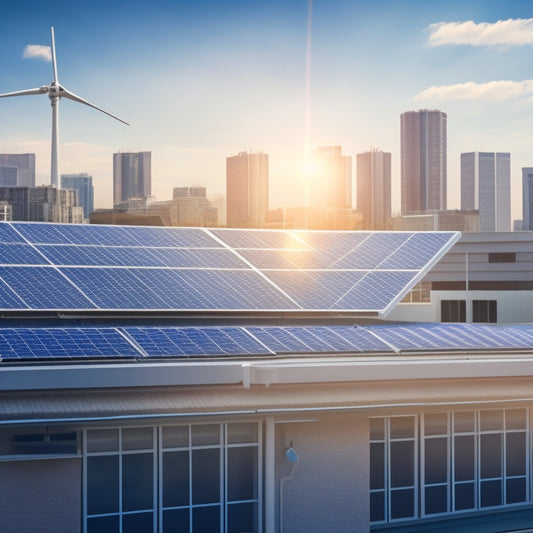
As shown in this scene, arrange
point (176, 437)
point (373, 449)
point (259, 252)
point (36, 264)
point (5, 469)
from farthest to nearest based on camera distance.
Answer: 1. point (259, 252)
2. point (36, 264)
3. point (373, 449)
4. point (176, 437)
5. point (5, 469)

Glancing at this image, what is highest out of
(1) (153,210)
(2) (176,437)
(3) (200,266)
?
(1) (153,210)

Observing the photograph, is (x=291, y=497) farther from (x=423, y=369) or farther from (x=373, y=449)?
(x=423, y=369)

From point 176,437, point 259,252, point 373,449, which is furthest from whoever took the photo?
point 259,252

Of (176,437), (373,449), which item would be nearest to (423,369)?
(373,449)

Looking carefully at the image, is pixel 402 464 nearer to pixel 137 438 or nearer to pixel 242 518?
pixel 242 518

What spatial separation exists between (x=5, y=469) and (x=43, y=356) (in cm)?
240

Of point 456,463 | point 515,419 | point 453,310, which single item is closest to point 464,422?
point 456,463

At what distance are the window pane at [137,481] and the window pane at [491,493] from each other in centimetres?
881

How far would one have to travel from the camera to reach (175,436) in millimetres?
20844

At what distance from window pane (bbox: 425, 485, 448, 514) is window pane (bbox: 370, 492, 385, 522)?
1.25 m

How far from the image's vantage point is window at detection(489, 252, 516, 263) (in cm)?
7738

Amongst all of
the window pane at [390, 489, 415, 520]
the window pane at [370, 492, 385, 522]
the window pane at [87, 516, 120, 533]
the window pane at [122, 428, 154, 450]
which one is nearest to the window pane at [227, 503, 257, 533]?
the window pane at [122, 428, 154, 450]

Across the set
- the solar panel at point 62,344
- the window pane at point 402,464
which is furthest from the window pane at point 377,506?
the solar panel at point 62,344

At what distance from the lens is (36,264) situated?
27547mm
